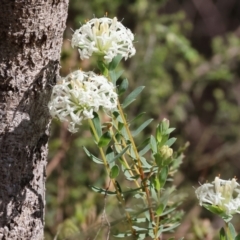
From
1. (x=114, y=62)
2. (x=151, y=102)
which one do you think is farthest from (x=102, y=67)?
(x=151, y=102)

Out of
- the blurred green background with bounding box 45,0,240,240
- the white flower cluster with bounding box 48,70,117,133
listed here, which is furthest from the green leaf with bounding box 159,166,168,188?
the blurred green background with bounding box 45,0,240,240

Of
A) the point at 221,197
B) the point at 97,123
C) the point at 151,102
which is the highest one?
the point at 151,102

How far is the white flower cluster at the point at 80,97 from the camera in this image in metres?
0.68

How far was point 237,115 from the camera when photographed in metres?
2.34

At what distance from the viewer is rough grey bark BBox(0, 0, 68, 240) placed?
2.35ft

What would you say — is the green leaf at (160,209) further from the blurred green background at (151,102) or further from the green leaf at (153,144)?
the blurred green background at (151,102)

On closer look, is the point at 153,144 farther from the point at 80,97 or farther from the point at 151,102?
the point at 151,102

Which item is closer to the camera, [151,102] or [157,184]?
[157,184]

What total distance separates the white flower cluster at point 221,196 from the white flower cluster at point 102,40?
0.21 metres

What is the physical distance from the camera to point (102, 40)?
0.71 m

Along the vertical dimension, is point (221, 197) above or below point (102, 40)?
below

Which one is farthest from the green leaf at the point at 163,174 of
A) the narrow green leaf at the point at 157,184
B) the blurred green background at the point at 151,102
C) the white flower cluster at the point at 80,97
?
the blurred green background at the point at 151,102

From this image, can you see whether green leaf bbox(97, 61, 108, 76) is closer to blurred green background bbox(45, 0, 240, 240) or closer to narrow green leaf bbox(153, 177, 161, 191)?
narrow green leaf bbox(153, 177, 161, 191)

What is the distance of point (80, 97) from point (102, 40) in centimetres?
8
